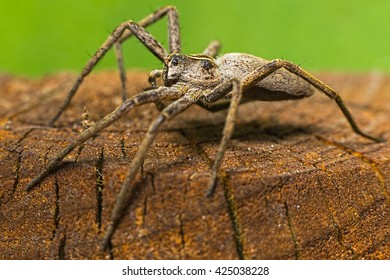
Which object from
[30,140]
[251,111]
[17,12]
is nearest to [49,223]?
[30,140]

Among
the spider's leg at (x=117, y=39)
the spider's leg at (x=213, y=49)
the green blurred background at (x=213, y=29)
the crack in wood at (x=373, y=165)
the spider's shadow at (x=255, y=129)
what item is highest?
the green blurred background at (x=213, y=29)

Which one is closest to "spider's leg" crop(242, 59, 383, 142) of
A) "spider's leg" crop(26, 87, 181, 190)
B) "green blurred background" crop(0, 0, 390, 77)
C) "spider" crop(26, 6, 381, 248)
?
"spider" crop(26, 6, 381, 248)

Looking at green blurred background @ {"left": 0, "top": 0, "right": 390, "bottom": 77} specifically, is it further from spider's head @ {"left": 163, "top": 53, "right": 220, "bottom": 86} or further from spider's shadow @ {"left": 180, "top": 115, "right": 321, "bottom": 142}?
spider's head @ {"left": 163, "top": 53, "right": 220, "bottom": 86}

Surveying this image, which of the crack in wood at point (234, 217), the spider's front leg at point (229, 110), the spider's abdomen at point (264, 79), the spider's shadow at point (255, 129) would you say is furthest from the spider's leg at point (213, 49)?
the crack in wood at point (234, 217)

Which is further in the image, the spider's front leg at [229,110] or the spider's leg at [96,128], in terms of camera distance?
the spider's leg at [96,128]

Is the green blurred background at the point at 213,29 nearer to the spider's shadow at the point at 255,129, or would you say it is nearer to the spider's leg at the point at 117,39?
→ the spider's shadow at the point at 255,129

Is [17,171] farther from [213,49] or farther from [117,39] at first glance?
[213,49]
